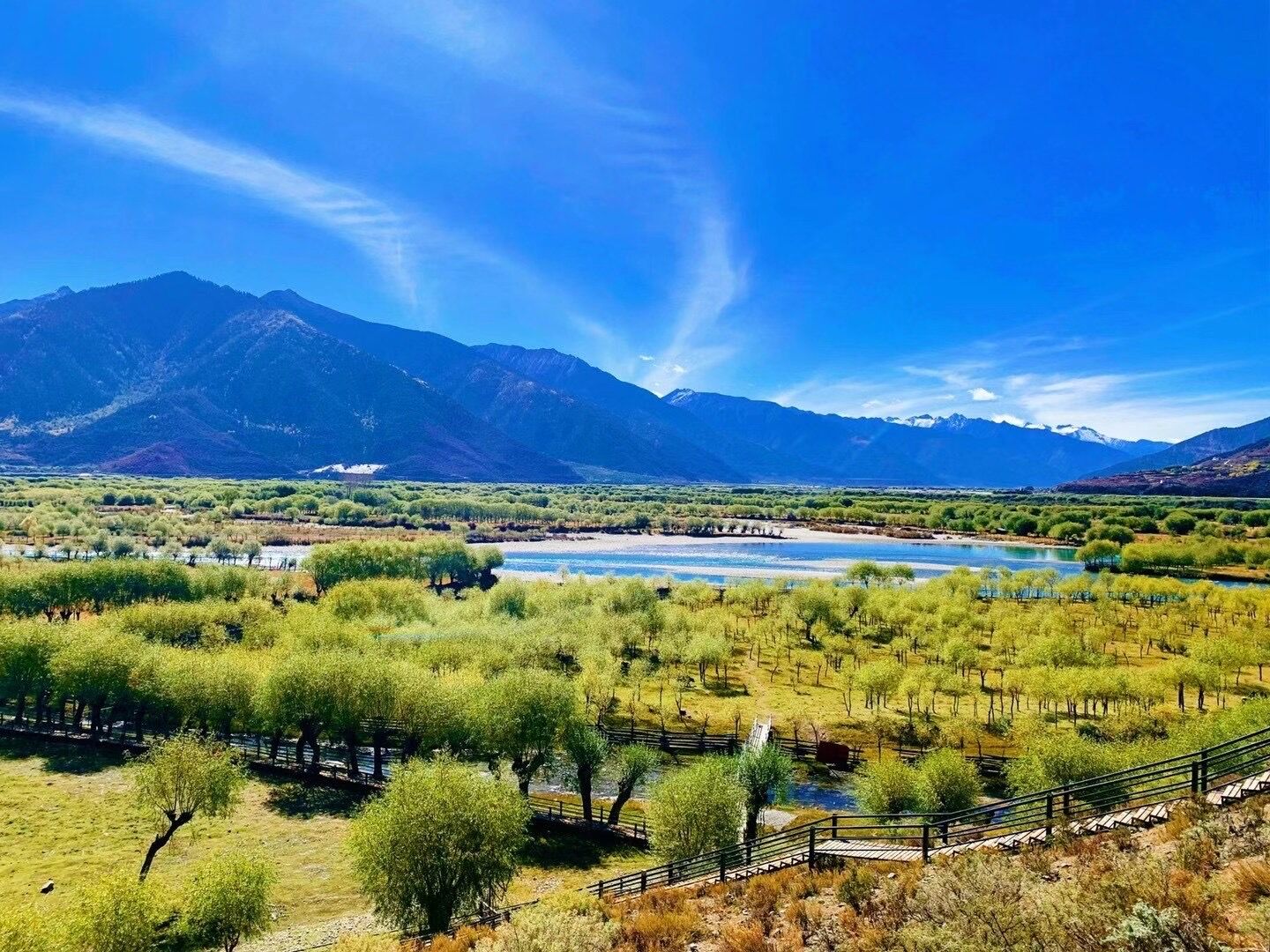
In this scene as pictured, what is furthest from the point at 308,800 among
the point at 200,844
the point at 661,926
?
the point at 661,926

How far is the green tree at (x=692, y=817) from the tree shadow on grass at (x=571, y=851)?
23.9ft

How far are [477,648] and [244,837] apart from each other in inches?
1106

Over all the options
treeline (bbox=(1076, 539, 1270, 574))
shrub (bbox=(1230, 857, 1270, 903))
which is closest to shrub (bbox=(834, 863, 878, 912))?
shrub (bbox=(1230, 857, 1270, 903))

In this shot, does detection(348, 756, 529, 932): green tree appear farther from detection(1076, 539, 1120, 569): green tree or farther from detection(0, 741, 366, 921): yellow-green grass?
detection(1076, 539, 1120, 569): green tree

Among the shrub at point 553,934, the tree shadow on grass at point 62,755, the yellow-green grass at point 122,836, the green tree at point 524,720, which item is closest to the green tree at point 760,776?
the green tree at point 524,720

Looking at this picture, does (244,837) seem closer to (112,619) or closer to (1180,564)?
(112,619)

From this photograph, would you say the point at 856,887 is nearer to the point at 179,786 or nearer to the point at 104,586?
the point at 179,786

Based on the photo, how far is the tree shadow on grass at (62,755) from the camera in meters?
47.9

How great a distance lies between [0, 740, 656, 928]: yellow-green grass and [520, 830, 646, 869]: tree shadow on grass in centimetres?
5

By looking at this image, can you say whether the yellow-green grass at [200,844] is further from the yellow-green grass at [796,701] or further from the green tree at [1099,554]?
the green tree at [1099,554]

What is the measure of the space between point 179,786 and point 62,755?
25.7 m

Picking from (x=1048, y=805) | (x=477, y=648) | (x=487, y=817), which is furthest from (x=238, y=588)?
(x=1048, y=805)

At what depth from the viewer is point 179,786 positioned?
111 ft

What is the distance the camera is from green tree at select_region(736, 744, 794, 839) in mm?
40375
